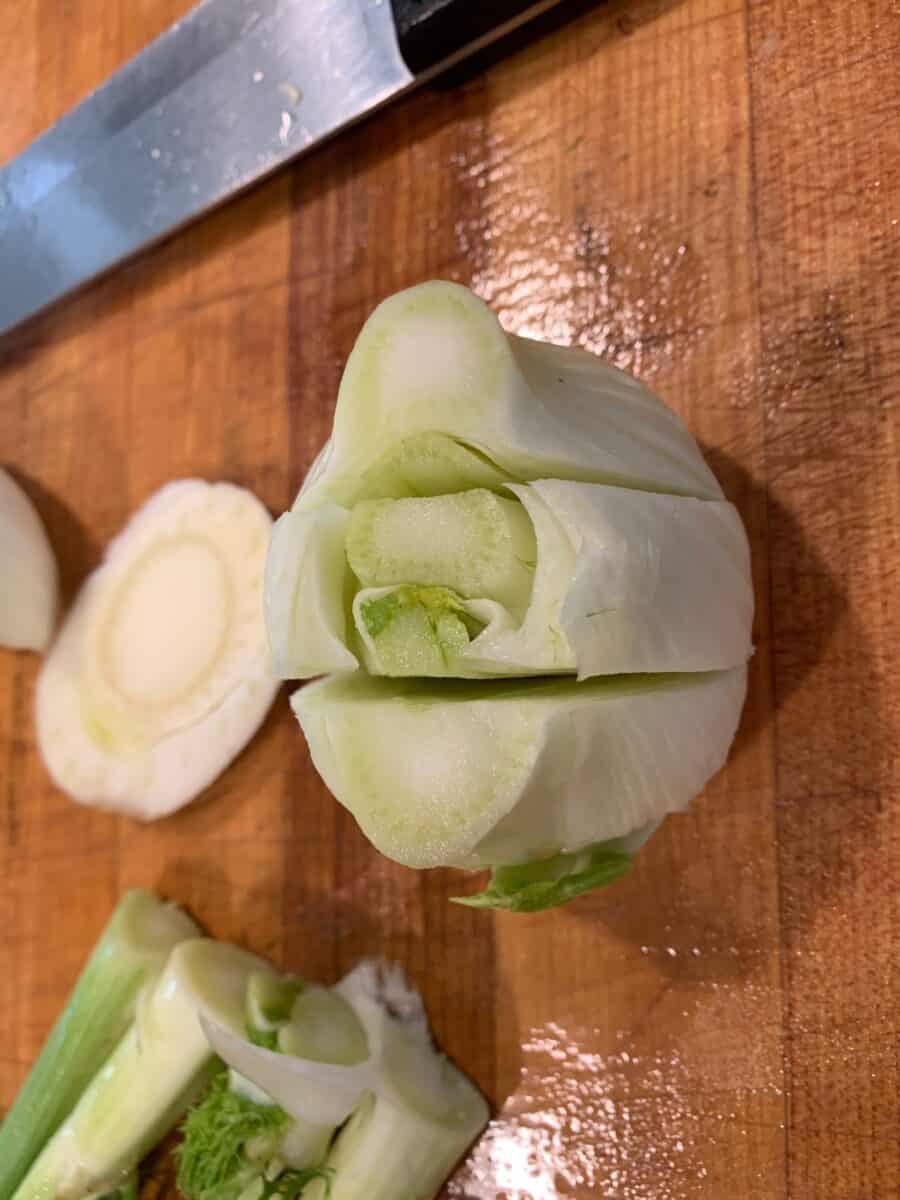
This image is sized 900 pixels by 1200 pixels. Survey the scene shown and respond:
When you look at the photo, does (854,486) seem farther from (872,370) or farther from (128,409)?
(128,409)

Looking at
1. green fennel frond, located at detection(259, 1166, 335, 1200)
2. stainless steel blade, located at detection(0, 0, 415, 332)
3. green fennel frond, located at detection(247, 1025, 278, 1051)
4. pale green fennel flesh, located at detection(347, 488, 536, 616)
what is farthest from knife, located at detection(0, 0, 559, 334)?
→ green fennel frond, located at detection(259, 1166, 335, 1200)

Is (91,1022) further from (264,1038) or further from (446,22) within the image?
(446,22)

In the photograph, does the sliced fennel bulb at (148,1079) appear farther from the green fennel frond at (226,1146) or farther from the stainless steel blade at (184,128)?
the stainless steel blade at (184,128)

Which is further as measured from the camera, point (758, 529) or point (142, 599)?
point (142, 599)

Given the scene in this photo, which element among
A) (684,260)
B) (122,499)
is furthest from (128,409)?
(684,260)

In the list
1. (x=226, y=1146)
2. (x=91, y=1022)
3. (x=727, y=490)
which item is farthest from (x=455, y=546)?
(x=91, y=1022)

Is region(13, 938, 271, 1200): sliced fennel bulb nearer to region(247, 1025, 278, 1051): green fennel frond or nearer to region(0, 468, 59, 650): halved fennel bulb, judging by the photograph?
region(247, 1025, 278, 1051): green fennel frond
